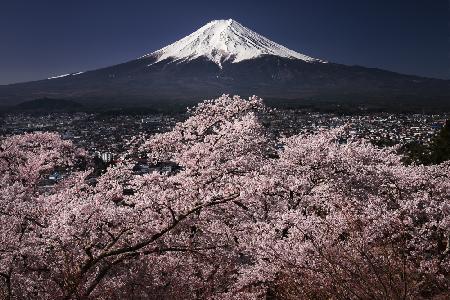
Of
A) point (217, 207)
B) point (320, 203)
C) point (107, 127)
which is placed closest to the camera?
point (320, 203)

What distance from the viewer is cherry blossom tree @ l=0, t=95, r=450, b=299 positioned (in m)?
6.25

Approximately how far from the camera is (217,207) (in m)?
10.9

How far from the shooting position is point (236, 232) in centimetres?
987

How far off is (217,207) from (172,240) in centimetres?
239

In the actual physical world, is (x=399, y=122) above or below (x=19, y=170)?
below

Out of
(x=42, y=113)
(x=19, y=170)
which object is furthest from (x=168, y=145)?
(x=42, y=113)

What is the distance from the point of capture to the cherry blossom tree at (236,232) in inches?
246

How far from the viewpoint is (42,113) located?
107 metres

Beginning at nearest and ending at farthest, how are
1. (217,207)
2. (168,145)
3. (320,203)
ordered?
(320,203) → (217,207) → (168,145)

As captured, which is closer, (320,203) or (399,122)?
(320,203)

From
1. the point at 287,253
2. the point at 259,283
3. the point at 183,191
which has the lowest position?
the point at 259,283

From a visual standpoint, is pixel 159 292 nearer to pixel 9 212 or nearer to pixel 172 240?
pixel 172 240

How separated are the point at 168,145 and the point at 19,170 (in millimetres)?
4964

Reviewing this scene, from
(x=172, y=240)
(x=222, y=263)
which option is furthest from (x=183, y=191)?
(x=222, y=263)
